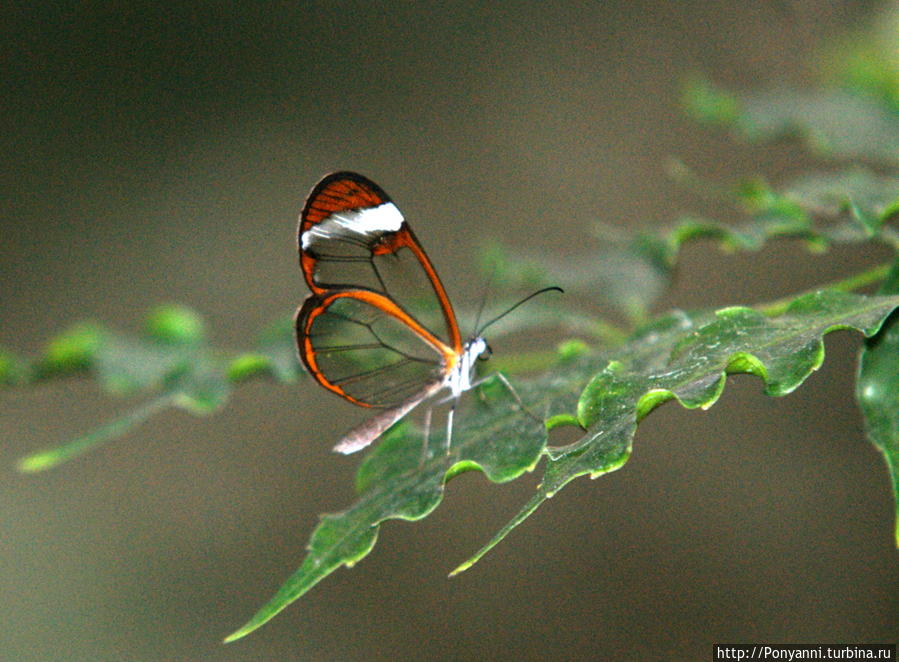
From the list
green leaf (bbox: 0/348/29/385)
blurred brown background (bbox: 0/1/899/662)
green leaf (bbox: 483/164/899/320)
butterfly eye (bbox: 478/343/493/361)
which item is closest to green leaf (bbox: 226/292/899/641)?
green leaf (bbox: 483/164/899/320)

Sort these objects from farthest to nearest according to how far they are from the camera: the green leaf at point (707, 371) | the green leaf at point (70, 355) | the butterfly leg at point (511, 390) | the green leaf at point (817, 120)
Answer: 1. the green leaf at point (817, 120)
2. the green leaf at point (70, 355)
3. the butterfly leg at point (511, 390)
4. the green leaf at point (707, 371)

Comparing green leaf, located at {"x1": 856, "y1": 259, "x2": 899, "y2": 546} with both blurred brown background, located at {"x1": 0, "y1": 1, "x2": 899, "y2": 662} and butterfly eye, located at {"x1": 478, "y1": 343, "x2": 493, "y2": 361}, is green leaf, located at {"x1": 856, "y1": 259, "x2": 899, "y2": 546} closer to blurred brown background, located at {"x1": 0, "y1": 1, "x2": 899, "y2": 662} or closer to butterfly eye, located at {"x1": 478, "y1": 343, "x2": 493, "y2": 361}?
butterfly eye, located at {"x1": 478, "y1": 343, "x2": 493, "y2": 361}

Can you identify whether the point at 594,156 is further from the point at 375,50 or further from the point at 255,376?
the point at 255,376

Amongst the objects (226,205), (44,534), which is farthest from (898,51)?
(44,534)

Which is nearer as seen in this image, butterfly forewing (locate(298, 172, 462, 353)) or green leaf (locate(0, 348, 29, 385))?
butterfly forewing (locate(298, 172, 462, 353))

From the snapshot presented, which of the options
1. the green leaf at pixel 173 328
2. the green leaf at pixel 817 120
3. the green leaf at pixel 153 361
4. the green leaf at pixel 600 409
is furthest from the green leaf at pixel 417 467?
the green leaf at pixel 817 120

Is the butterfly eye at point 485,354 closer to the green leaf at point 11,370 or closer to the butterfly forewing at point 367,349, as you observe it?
the butterfly forewing at point 367,349
